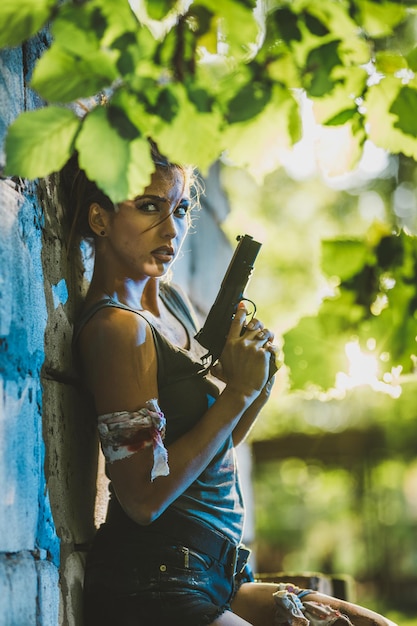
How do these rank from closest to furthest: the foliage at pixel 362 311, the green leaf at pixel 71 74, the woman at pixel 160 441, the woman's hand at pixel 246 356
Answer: the green leaf at pixel 71 74
the foliage at pixel 362 311
the woman at pixel 160 441
the woman's hand at pixel 246 356

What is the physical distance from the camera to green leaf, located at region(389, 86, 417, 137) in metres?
1.58

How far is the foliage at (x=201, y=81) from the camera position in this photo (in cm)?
135

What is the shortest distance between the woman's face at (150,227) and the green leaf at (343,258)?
0.62 metres

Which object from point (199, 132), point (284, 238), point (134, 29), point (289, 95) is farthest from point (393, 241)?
point (284, 238)

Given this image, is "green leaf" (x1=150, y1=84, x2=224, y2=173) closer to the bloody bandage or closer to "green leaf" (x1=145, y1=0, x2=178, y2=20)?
"green leaf" (x1=145, y1=0, x2=178, y2=20)

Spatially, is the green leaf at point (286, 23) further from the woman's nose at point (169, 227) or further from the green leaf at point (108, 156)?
the woman's nose at point (169, 227)

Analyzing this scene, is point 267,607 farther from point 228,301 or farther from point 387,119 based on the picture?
point 387,119

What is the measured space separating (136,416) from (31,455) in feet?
0.92

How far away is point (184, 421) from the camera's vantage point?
216 centimetres

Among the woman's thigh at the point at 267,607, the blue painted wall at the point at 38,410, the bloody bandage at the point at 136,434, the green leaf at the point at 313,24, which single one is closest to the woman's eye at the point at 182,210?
the blue painted wall at the point at 38,410

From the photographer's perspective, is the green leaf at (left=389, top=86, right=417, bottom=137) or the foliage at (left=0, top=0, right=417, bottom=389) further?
the green leaf at (left=389, top=86, right=417, bottom=137)

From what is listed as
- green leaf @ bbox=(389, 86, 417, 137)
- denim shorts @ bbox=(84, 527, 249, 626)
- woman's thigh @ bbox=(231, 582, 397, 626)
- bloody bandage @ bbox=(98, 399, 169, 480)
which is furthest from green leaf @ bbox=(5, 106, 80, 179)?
woman's thigh @ bbox=(231, 582, 397, 626)

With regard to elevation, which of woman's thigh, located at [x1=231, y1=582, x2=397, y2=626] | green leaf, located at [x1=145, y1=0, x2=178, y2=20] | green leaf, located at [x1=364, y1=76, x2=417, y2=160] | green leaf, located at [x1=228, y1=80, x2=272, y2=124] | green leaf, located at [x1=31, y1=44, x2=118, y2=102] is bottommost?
woman's thigh, located at [x1=231, y1=582, x2=397, y2=626]

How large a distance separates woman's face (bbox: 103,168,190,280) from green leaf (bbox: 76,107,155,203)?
2.59 ft
